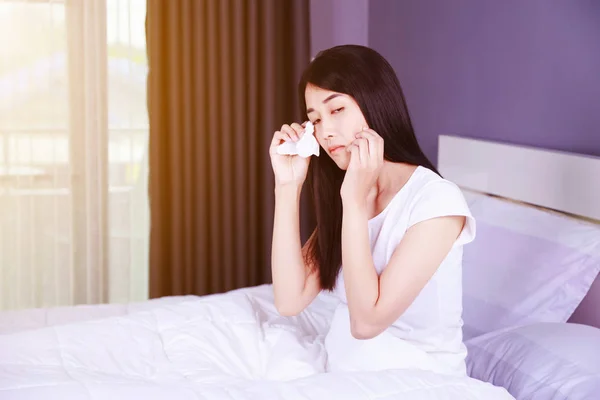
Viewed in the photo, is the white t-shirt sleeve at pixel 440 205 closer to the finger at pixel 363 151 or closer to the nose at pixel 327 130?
the finger at pixel 363 151

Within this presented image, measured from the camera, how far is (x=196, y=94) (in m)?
3.47

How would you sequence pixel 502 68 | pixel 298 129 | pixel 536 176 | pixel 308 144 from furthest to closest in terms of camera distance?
pixel 502 68
pixel 536 176
pixel 298 129
pixel 308 144

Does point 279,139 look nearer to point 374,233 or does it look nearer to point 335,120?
point 335,120

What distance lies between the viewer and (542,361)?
5.42 feet

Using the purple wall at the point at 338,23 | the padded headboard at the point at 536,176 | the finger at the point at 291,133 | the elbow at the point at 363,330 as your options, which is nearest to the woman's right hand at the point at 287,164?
the finger at the point at 291,133

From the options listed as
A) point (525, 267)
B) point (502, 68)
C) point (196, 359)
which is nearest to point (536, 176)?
point (525, 267)

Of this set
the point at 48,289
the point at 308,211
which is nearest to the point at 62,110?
the point at 48,289

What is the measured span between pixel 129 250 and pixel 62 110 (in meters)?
0.72

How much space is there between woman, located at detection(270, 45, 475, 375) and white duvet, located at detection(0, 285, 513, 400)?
0.30 feet

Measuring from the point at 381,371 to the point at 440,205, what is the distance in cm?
37

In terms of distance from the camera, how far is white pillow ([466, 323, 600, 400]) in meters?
1.56

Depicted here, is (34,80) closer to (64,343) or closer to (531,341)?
(64,343)

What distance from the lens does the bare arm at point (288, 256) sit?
72.3 inches

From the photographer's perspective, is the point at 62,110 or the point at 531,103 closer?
the point at 531,103
